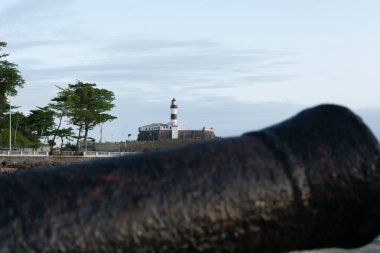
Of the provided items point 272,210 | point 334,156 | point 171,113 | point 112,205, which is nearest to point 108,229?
point 112,205

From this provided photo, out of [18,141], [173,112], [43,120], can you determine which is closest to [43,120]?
[43,120]

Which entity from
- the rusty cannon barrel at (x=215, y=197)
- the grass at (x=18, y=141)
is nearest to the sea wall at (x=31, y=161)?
the grass at (x=18, y=141)

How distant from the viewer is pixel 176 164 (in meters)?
2.42

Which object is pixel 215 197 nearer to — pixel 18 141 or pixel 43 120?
pixel 43 120

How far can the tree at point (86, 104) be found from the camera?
66000 millimetres

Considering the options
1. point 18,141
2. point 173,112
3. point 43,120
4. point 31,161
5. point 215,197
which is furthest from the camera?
point 173,112

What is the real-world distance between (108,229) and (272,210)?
0.51m

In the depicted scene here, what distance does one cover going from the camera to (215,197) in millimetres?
2371

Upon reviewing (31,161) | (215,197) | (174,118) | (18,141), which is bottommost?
(31,161)

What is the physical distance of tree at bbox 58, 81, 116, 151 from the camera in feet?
217

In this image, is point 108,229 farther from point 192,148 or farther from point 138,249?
point 192,148

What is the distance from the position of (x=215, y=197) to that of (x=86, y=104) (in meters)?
65.6

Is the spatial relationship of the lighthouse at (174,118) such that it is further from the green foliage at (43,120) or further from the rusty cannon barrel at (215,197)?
the rusty cannon barrel at (215,197)

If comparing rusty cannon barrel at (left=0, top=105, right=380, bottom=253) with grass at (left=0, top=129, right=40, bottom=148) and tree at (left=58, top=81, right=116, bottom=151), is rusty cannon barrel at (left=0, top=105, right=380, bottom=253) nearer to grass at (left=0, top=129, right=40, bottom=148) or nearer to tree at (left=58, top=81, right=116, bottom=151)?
tree at (left=58, top=81, right=116, bottom=151)
